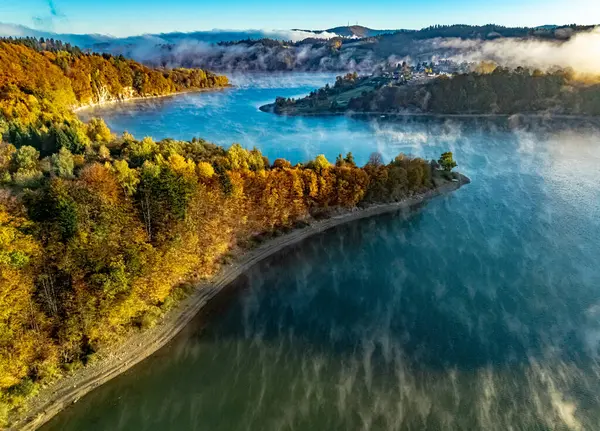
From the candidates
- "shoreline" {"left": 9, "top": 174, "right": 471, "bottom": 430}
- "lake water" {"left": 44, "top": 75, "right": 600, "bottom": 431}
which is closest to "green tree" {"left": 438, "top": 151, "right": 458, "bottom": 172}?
"lake water" {"left": 44, "top": 75, "right": 600, "bottom": 431}

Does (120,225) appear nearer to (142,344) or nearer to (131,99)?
(142,344)

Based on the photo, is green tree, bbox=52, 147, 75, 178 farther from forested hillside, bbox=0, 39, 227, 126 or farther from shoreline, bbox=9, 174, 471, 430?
forested hillside, bbox=0, 39, 227, 126

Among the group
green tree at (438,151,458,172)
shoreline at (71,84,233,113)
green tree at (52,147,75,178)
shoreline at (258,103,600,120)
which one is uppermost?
green tree at (52,147,75,178)

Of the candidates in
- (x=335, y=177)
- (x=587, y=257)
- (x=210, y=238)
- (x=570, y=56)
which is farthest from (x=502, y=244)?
(x=570, y=56)

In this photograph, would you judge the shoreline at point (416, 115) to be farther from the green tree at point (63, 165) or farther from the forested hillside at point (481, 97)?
the green tree at point (63, 165)

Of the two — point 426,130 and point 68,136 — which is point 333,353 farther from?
point 426,130
